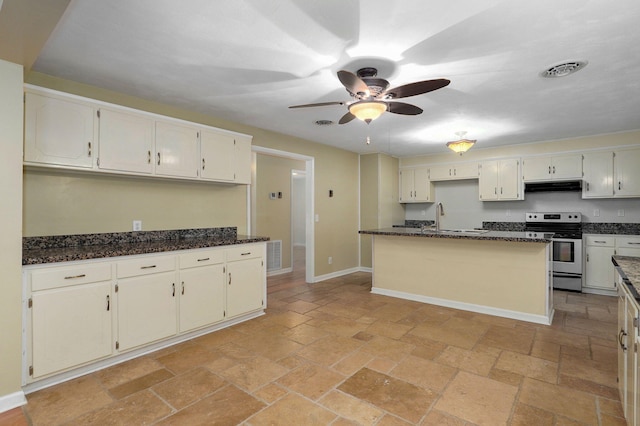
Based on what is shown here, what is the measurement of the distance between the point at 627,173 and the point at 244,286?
5.46m

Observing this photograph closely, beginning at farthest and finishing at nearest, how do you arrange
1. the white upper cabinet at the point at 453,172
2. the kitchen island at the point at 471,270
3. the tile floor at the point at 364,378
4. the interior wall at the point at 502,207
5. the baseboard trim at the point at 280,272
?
the baseboard trim at the point at 280,272 → the white upper cabinet at the point at 453,172 → the interior wall at the point at 502,207 → the kitchen island at the point at 471,270 → the tile floor at the point at 364,378

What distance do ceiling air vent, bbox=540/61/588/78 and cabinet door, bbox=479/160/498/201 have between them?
10.5ft

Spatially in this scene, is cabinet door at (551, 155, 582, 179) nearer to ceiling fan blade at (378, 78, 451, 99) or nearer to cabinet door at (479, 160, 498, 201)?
cabinet door at (479, 160, 498, 201)

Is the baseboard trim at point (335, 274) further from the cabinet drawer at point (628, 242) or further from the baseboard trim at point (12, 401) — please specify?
the cabinet drawer at point (628, 242)

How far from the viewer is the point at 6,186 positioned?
81.1 inches

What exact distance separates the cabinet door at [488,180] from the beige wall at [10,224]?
6.08 m

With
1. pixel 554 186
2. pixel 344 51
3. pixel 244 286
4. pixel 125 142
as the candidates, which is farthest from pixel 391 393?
pixel 554 186

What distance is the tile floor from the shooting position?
1.97 m

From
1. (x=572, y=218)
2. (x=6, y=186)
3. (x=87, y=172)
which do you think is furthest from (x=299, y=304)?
(x=572, y=218)

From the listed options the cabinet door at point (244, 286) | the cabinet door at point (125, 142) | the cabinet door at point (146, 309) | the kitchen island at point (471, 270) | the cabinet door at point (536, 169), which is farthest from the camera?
the cabinet door at point (536, 169)

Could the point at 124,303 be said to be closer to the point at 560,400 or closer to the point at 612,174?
the point at 560,400

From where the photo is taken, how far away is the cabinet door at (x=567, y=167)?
16.3ft

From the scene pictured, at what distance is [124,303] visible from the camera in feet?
8.57

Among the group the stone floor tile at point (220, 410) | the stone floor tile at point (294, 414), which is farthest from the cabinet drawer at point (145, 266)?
the stone floor tile at point (294, 414)
